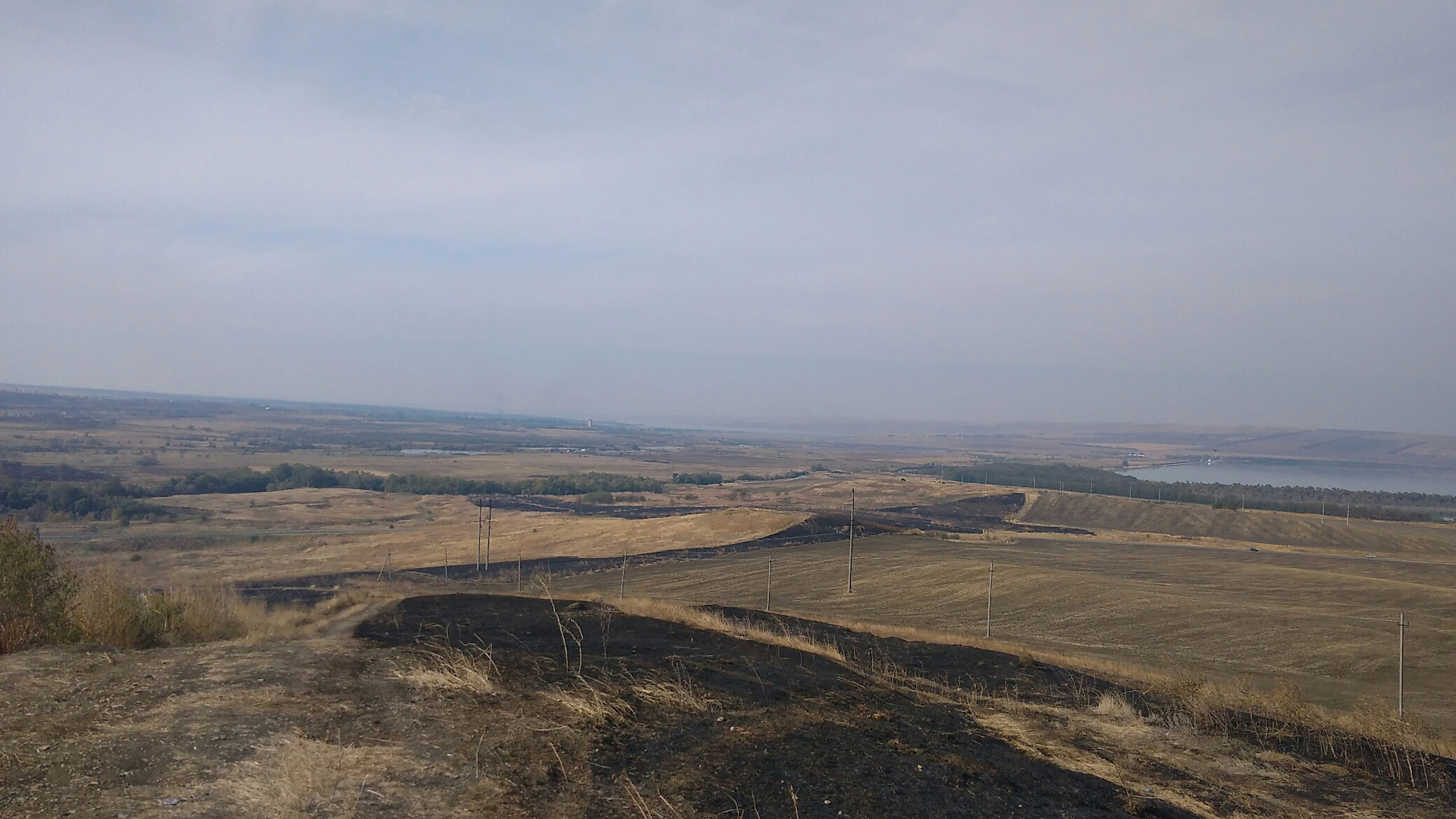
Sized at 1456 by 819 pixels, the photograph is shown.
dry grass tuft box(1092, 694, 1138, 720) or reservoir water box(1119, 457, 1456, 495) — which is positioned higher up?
dry grass tuft box(1092, 694, 1138, 720)

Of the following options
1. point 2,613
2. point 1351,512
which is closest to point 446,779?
point 2,613

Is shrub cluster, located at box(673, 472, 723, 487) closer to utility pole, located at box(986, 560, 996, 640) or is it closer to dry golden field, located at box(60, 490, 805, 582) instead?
dry golden field, located at box(60, 490, 805, 582)

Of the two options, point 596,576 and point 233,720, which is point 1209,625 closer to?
point 596,576

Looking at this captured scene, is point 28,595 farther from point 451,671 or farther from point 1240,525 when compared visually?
point 1240,525

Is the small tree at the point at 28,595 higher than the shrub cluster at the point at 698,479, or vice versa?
the small tree at the point at 28,595

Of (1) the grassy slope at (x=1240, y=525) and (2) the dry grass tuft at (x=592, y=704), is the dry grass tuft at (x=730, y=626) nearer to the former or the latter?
(2) the dry grass tuft at (x=592, y=704)

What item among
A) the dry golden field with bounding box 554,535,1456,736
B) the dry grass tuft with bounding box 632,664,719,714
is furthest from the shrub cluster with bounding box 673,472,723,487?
the dry grass tuft with bounding box 632,664,719,714

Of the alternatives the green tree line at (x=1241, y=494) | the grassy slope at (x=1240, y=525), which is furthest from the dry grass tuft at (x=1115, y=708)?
the green tree line at (x=1241, y=494)
